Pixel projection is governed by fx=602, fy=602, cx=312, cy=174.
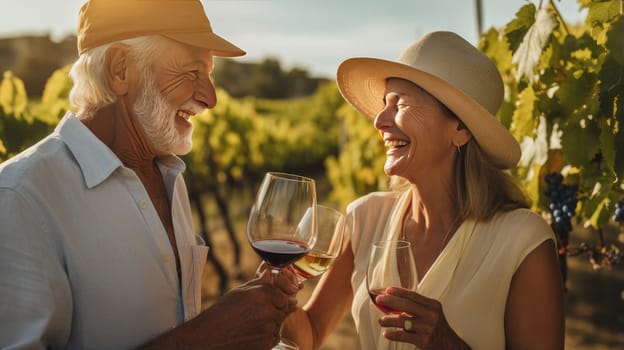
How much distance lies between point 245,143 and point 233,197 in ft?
18.0

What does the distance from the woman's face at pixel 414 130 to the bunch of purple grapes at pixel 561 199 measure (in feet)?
1.79

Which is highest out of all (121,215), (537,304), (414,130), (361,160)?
(414,130)

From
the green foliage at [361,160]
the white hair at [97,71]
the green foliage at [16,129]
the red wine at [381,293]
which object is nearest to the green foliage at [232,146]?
the green foliage at [361,160]

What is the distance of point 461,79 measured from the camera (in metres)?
2.54

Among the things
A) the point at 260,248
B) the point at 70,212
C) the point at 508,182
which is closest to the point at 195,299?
the point at 260,248

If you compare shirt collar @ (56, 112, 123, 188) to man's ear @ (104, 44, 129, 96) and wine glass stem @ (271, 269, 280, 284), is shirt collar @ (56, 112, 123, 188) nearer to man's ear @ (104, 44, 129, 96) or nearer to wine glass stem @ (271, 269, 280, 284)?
man's ear @ (104, 44, 129, 96)

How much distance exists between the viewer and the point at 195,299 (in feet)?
7.66

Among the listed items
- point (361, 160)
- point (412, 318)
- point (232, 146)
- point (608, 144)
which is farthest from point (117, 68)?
point (232, 146)

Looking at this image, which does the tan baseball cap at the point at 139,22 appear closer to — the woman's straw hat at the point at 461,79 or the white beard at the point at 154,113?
the white beard at the point at 154,113

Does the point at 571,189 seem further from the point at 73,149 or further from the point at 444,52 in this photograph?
the point at 73,149

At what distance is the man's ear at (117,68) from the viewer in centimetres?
219

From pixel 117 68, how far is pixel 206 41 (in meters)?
0.34

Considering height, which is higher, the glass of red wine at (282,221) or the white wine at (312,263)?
the glass of red wine at (282,221)

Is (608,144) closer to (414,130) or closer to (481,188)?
(481,188)
